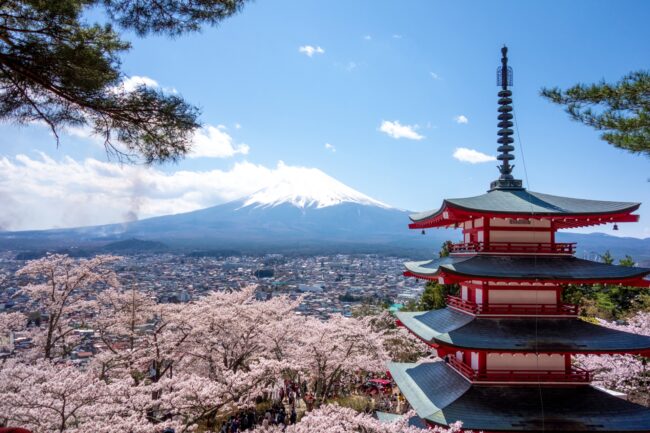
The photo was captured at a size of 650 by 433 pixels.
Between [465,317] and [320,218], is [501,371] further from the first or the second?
[320,218]

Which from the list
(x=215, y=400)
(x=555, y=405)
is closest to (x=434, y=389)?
(x=555, y=405)

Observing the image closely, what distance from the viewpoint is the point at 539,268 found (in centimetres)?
857

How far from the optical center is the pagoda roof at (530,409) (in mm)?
7418

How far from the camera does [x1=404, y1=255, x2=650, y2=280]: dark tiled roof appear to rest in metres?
8.18

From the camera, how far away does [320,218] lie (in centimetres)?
18062

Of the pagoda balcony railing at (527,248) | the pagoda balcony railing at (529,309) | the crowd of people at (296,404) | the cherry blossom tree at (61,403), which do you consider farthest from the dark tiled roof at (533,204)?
the crowd of people at (296,404)

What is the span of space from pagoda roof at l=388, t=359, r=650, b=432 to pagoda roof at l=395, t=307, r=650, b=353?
981mm

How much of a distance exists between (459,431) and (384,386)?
15.3 meters

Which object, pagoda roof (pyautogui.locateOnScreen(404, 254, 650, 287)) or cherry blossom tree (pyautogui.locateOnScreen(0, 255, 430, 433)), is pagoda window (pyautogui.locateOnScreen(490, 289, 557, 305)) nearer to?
pagoda roof (pyautogui.locateOnScreen(404, 254, 650, 287))

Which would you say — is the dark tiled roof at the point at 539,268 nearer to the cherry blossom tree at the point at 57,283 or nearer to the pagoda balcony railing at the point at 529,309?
the pagoda balcony railing at the point at 529,309

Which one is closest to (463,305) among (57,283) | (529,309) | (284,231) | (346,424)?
(529,309)

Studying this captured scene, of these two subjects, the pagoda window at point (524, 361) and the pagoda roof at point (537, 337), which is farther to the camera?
the pagoda window at point (524, 361)

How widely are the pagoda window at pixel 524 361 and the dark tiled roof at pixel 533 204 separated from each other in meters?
2.84

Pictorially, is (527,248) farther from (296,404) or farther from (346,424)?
(296,404)
